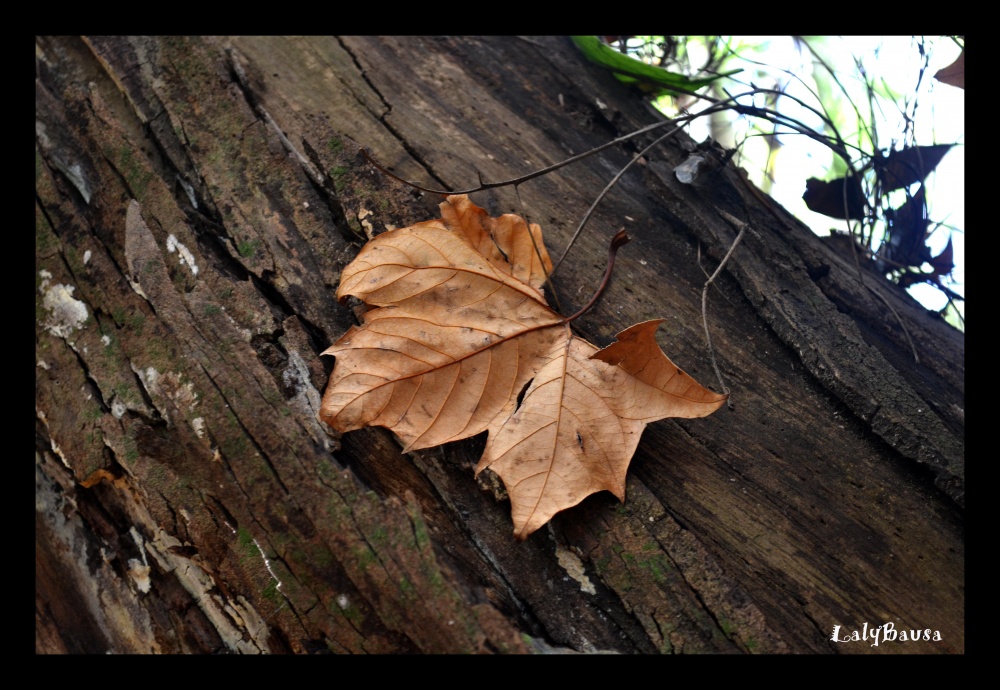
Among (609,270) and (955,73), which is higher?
(955,73)

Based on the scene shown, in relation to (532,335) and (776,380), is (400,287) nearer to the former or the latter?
(532,335)

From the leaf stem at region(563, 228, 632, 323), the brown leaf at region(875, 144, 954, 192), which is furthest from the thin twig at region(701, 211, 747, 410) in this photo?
the brown leaf at region(875, 144, 954, 192)

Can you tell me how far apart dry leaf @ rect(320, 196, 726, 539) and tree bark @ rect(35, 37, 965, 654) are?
84mm

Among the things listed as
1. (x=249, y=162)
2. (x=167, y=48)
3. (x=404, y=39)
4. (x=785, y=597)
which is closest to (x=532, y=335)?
(x=785, y=597)

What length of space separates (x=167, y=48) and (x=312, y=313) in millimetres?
908

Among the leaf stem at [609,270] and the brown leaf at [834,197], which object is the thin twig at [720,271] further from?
the brown leaf at [834,197]

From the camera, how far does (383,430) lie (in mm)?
1232

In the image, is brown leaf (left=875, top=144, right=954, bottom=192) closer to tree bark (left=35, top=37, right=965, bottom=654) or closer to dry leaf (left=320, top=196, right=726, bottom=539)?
tree bark (left=35, top=37, right=965, bottom=654)

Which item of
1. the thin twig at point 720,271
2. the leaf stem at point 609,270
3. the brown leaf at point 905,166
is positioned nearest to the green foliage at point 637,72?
the thin twig at point 720,271

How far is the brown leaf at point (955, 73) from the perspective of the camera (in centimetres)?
167

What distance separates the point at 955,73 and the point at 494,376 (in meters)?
1.52

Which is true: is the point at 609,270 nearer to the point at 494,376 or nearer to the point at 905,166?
the point at 494,376

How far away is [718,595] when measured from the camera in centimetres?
109

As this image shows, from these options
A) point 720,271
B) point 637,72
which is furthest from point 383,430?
point 637,72
